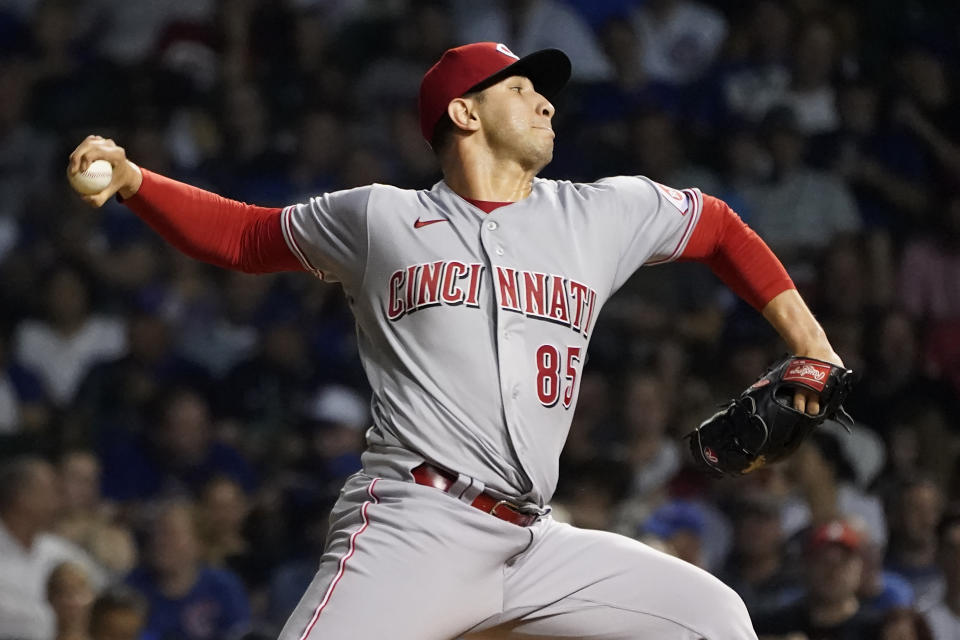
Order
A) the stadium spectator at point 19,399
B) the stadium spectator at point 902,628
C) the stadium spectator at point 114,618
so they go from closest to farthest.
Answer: the stadium spectator at point 902,628 < the stadium spectator at point 114,618 < the stadium spectator at point 19,399

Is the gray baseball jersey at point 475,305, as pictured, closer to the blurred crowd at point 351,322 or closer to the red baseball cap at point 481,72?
the red baseball cap at point 481,72

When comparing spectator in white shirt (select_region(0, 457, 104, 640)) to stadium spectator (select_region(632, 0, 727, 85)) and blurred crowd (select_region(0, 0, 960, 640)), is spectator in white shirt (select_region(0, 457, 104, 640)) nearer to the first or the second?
blurred crowd (select_region(0, 0, 960, 640))

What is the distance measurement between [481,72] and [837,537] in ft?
7.64

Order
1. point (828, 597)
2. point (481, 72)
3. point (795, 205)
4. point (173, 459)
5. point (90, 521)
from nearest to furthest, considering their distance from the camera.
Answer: point (481, 72) < point (828, 597) < point (90, 521) < point (173, 459) < point (795, 205)

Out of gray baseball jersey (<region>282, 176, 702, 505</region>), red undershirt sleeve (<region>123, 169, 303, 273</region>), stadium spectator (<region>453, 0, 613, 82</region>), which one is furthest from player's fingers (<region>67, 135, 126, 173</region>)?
stadium spectator (<region>453, 0, 613, 82</region>)

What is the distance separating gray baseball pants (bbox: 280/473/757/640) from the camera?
2.76 m

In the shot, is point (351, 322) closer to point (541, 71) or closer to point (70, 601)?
point (70, 601)

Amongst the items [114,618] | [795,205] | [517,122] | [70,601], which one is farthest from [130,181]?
[795,205]

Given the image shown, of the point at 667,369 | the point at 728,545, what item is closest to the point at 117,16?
the point at 667,369

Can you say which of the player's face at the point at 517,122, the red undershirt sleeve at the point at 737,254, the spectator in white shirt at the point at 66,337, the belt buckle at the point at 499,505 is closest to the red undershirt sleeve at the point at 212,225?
the player's face at the point at 517,122

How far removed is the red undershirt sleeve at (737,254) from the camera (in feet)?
10.4

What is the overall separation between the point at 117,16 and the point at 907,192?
4735 mm

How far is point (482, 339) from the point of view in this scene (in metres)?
2.96

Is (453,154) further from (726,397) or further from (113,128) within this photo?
(113,128)
